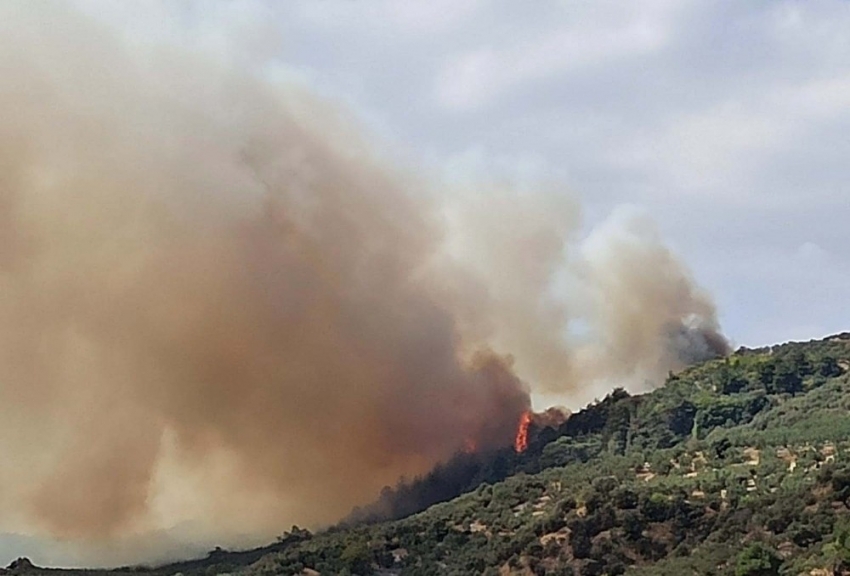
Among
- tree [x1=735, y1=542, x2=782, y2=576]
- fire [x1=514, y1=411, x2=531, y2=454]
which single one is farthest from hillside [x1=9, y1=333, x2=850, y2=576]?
fire [x1=514, y1=411, x2=531, y2=454]

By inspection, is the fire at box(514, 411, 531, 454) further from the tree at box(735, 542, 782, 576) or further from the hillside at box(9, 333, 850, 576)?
the tree at box(735, 542, 782, 576)

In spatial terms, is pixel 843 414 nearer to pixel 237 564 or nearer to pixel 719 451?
pixel 719 451

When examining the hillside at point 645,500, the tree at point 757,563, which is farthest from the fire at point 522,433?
the tree at point 757,563

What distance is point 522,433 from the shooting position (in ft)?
249

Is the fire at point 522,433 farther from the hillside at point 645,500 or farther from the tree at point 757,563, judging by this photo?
the tree at point 757,563

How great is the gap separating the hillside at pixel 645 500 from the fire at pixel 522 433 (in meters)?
0.63

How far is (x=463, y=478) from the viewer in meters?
70.7

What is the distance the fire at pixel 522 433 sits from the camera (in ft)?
242

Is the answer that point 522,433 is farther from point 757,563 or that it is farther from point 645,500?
point 757,563

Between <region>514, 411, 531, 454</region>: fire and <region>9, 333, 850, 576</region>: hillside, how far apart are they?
631mm

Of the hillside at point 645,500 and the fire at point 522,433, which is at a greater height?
the fire at point 522,433

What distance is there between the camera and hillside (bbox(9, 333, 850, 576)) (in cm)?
4056

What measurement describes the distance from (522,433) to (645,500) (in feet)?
97.1

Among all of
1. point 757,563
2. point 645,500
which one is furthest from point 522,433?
point 757,563
